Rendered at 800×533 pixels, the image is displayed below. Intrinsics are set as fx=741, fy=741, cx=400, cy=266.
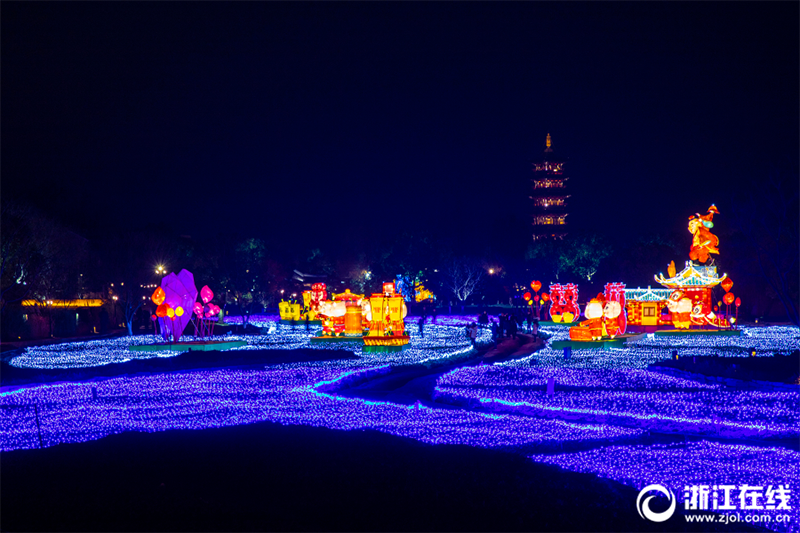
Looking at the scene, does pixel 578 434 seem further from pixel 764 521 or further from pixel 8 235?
pixel 8 235

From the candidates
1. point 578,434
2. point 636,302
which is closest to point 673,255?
point 636,302

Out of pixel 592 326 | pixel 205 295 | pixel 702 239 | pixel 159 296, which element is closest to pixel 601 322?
pixel 592 326

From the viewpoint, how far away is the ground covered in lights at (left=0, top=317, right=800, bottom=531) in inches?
386

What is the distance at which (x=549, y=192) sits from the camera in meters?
125

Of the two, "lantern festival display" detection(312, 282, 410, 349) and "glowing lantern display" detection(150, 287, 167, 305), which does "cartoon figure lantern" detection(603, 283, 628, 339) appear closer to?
"lantern festival display" detection(312, 282, 410, 349)

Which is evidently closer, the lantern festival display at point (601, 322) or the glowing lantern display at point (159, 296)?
the lantern festival display at point (601, 322)

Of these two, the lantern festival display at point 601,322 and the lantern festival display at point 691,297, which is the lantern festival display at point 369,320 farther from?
the lantern festival display at point 691,297

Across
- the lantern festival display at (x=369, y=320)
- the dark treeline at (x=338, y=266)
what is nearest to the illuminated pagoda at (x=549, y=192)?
the dark treeline at (x=338, y=266)

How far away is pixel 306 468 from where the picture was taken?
376 inches

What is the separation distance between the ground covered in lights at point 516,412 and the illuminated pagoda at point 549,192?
101 meters

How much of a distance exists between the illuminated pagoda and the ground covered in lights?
101 m

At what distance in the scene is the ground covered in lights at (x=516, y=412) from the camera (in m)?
9.80

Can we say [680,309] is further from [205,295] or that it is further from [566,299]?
[205,295]

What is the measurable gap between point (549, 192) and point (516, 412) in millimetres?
113927
